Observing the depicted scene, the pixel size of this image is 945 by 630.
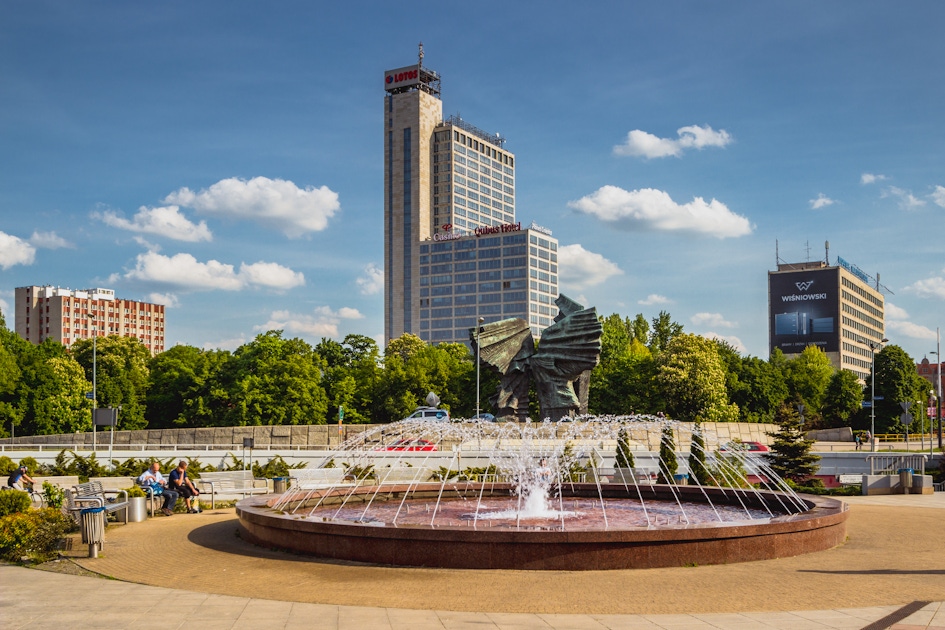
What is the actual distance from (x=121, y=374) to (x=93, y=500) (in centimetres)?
5831

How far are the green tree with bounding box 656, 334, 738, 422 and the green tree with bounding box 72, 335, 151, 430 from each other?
41.0 meters

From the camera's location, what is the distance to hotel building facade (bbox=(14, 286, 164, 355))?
154 m

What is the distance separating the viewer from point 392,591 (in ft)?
34.7

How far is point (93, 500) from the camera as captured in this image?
50.6 feet

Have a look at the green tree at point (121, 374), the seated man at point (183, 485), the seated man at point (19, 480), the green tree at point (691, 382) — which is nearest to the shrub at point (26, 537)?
the seated man at point (183, 485)

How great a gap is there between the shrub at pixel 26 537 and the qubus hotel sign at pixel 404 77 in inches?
6124

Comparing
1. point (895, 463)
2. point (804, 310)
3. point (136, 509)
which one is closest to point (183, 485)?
point (136, 509)

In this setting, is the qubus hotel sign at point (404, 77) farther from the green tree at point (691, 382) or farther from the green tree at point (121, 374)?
the green tree at point (691, 382)

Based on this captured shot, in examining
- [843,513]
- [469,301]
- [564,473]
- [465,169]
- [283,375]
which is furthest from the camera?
[465,169]

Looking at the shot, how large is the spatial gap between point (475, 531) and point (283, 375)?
48213 mm

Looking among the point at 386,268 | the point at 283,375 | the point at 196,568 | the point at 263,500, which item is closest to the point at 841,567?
the point at 196,568

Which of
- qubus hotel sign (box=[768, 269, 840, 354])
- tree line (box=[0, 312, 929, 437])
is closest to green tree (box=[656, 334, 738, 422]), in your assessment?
tree line (box=[0, 312, 929, 437])

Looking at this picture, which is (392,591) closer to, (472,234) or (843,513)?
(843,513)

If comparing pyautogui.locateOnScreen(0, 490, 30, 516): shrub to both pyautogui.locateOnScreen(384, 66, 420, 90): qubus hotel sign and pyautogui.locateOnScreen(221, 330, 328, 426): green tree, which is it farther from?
pyautogui.locateOnScreen(384, 66, 420, 90): qubus hotel sign
